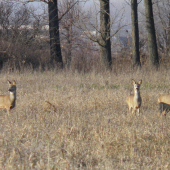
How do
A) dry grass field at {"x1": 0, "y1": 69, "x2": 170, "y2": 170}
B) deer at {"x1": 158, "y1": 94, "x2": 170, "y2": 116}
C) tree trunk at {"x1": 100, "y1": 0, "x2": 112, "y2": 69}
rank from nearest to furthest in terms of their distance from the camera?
dry grass field at {"x1": 0, "y1": 69, "x2": 170, "y2": 170} → deer at {"x1": 158, "y1": 94, "x2": 170, "y2": 116} → tree trunk at {"x1": 100, "y1": 0, "x2": 112, "y2": 69}

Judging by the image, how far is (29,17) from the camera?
23.7 meters

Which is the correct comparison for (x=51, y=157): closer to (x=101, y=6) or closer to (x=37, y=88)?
(x=37, y=88)

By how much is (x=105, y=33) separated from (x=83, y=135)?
34.2 feet

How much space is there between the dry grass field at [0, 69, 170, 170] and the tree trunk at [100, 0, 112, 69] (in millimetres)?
6380

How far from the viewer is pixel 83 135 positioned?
16.6 feet

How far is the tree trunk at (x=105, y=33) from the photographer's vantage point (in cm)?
1474

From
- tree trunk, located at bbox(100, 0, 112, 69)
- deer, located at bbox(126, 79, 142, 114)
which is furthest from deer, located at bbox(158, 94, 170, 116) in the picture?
tree trunk, located at bbox(100, 0, 112, 69)

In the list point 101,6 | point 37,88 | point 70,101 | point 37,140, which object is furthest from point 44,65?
point 37,140

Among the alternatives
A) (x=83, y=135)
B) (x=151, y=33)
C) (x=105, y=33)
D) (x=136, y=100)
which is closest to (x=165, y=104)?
(x=136, y=100)

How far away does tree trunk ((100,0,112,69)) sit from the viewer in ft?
48.4

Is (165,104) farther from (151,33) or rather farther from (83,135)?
(151,33)

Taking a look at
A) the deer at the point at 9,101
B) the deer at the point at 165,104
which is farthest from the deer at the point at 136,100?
the deer at the point at 9,101

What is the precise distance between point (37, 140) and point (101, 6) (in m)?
11.2

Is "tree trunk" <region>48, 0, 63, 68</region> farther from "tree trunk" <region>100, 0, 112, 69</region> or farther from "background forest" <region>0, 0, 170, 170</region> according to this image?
"background forest" <region>0, 0, 170, 170</region>
